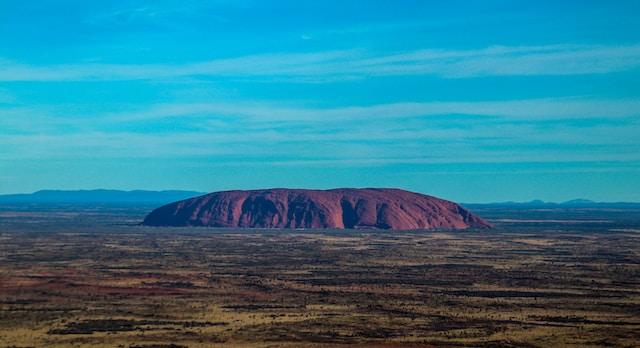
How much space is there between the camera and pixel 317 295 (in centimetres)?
6812

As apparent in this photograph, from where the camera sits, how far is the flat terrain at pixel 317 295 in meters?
50.1

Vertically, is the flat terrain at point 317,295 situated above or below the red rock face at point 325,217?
below

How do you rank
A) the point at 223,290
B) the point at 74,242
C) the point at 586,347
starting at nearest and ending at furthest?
the point at 586,347 < the point at 223,290 < the point at 74,242

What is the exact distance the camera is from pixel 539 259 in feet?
340

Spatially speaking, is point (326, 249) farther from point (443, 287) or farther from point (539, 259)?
point (443, 287)

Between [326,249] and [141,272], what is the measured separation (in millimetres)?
38650

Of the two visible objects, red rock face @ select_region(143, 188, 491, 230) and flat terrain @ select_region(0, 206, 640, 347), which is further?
red rock face @ select_region(143, 188, 491, 230)

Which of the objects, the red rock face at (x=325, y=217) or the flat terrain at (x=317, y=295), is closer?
the flat terrain at (x=317, y=295)

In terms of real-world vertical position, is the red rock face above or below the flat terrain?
above

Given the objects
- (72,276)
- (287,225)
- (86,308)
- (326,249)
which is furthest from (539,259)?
(287,225)

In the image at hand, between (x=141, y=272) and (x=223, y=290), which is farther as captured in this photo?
(x=141, y=272)

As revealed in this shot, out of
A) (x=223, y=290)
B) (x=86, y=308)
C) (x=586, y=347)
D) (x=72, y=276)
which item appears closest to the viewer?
(x=586, y=347)

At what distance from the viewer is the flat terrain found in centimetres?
5009

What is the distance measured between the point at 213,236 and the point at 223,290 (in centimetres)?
8352
